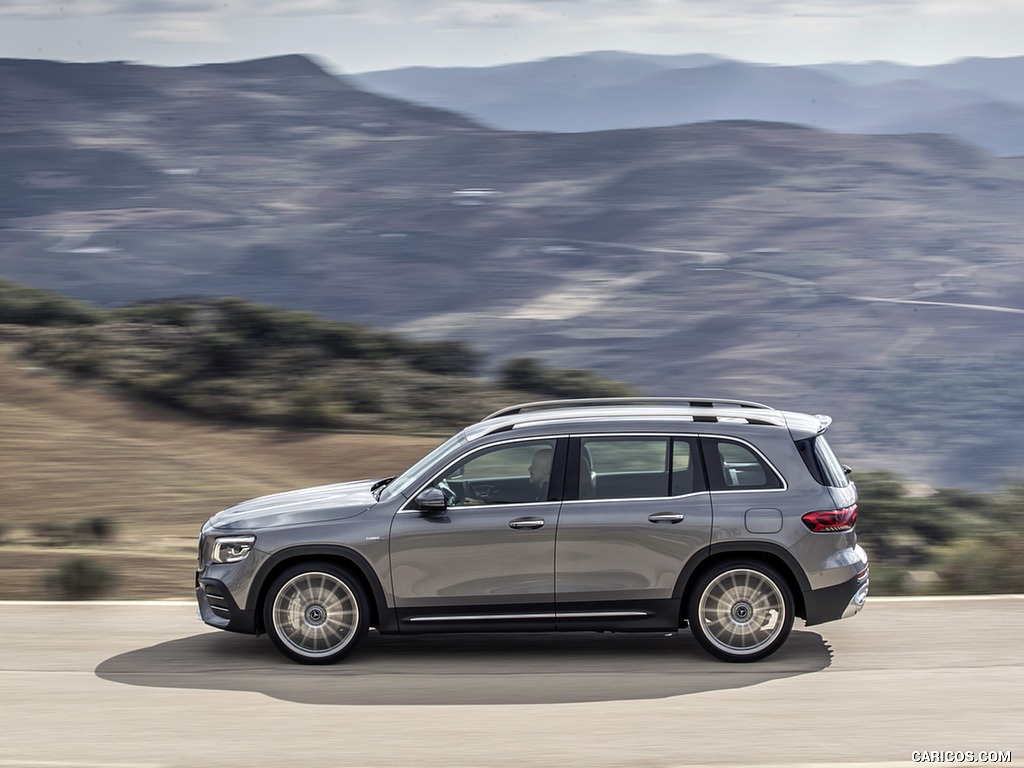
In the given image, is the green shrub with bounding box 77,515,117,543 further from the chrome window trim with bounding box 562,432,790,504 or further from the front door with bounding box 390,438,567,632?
the chrome window trim with bounding box 562,432,790,504

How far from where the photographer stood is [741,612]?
811cm

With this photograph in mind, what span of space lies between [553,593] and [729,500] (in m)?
1.20

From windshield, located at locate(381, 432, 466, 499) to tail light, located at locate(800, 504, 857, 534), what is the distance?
7.07 feet

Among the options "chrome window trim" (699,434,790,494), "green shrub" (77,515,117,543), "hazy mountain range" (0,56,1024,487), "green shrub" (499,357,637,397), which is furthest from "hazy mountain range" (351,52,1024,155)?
"chrome window trim" (699,434,790,494)

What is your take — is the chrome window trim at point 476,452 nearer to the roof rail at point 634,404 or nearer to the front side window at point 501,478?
the front side window at point 501,478

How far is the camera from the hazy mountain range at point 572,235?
53969 millimetres

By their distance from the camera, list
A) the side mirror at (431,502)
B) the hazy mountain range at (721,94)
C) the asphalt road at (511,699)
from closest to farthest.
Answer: the asphalt road at (511,699) → the side mirror at (431,502) → the hazy mountain range at (721,94)

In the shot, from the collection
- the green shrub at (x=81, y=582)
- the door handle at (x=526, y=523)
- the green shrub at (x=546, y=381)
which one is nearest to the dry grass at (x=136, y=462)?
the green shrub at (x=81, y=582)

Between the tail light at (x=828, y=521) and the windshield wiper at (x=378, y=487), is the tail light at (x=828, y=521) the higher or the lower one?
the lower one

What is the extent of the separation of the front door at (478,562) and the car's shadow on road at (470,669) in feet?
1.08

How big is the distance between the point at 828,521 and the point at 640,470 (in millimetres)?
1166

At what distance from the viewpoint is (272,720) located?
7.07 m

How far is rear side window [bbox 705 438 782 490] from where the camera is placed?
8.09m

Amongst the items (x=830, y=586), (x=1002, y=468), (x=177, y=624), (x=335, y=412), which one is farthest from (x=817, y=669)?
(x=1002, y=468)
